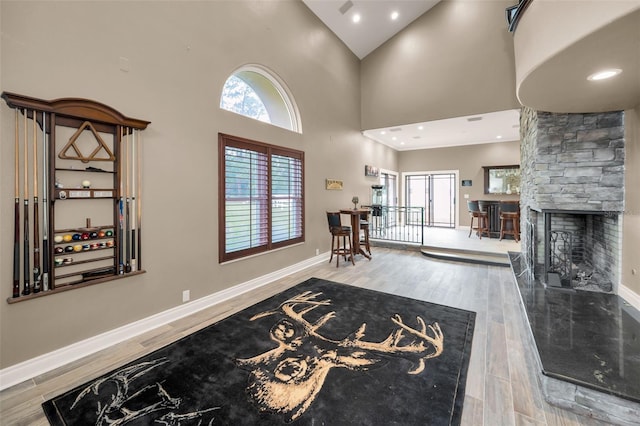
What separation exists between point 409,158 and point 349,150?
4.33m

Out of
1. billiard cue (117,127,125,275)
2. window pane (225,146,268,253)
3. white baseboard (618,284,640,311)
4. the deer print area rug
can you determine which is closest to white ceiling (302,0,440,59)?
window pane (225,146,268,253)

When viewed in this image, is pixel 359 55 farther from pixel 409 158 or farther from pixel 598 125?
pixel 598 125

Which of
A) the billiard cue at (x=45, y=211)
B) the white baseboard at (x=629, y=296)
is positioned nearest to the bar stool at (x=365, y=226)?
the white baseboard at (x=629, y=296)

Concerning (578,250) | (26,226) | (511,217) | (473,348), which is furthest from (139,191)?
(511,217)

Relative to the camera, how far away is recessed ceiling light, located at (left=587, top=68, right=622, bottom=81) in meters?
2.09

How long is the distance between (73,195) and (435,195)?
9913 millimetres

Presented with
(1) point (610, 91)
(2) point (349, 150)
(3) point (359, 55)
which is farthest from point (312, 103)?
(1) point (610, 91)

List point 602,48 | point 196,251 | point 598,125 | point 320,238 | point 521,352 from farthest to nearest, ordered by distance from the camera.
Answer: point 320,238 < point 196,251 < point 598,125 < point 521,352 < point 602,48

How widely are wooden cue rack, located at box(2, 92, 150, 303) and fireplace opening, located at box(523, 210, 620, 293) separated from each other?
5.02 m

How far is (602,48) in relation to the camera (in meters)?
1.78

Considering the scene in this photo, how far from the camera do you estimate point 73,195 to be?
2.33 metres

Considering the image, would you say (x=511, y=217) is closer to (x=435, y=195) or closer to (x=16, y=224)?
(x=435, y=195)

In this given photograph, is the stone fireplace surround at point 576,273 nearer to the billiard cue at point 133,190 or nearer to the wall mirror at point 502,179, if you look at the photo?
the billiard cue at point 133,190

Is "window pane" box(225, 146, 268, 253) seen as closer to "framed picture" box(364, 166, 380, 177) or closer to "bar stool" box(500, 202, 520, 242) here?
"framed picture" box(364, 166, 380, 177)
